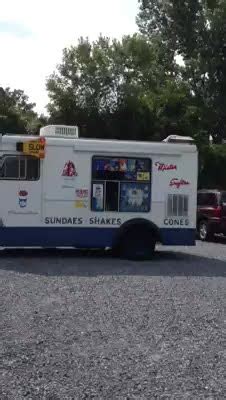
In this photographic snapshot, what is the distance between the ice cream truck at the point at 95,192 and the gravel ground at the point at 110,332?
1075 millimetres

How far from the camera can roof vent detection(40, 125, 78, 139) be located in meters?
14.8

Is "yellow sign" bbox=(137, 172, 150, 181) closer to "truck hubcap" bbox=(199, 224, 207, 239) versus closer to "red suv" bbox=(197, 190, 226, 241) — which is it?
"red suv" bbox=(197, 190, 226, 241)

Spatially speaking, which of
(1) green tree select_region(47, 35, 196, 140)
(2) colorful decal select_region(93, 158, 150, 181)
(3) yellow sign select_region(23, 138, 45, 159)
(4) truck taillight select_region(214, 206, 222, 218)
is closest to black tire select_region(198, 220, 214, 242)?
(4) truck taillight select_region(214, 206, 222, 218)

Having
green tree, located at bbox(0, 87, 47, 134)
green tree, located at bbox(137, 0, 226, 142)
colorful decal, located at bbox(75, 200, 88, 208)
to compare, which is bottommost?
colorful decal, located at bbox(75, 200, 88, 208)

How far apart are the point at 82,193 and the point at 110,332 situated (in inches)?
276

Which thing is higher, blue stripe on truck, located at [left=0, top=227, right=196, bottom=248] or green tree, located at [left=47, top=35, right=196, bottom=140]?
green tree, located at [left=47, top=35, right=196, bottom=140]

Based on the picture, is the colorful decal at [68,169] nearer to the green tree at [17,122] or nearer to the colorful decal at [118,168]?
the colorful decal at [118,168]

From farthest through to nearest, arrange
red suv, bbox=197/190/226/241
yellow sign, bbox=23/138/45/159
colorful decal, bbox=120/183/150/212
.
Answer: red suv, bbox=197/190/226/241, colorful decal, bbox=120/183/150/212, yellow sign, bbox=23/138/45/159

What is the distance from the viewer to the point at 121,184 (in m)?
14.9

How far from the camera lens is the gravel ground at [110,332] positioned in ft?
19.6

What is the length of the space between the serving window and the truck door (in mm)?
1202

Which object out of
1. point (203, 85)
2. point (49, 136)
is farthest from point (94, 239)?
point (203, 85)

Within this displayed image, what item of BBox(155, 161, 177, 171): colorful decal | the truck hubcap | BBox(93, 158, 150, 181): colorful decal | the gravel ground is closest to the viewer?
the gravel ground

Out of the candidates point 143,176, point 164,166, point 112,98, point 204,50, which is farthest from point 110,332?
point 204,50
